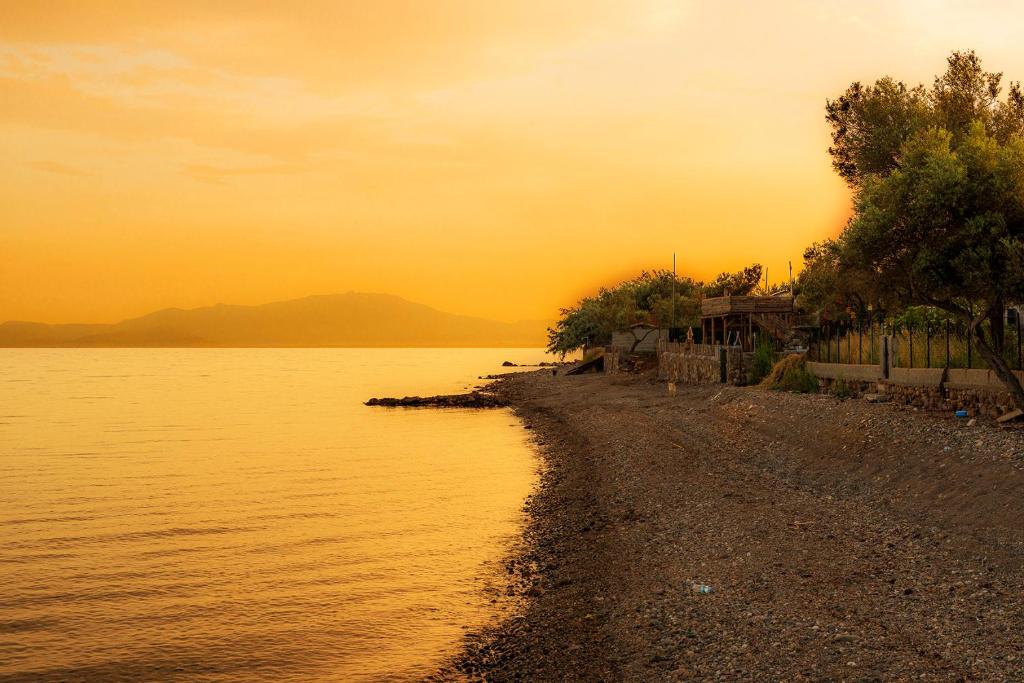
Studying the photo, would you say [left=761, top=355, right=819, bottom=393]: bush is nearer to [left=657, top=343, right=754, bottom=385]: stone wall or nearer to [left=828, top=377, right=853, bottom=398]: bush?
[left=828, top=377, right=853, bottom=398]: bush

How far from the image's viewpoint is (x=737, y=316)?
178 ft

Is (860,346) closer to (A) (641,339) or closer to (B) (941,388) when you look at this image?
(B) (941,388)

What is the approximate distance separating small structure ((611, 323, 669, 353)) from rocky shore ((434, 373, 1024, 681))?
47437 mm

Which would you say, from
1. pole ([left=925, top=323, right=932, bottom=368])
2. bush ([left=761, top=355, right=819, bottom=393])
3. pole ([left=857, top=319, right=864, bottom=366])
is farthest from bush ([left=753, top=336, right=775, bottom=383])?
pole ([left=925, top=323, right=932, bottom=368])

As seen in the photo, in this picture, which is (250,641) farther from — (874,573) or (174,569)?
(874,573)

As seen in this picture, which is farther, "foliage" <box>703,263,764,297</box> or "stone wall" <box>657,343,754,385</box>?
"foliage" <box>703,263,764,297</box>

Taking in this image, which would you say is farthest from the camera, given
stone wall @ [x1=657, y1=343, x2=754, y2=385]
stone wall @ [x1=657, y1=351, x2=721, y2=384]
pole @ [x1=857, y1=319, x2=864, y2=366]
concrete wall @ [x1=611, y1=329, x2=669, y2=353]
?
concrete wall @ [x1=611, y1=329, x2=669, y2=353]

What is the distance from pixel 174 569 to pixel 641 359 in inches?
2230

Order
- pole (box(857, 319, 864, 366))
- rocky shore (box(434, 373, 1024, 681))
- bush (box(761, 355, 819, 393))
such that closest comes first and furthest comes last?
1. rocky shore (box(434, 373, 1024, 681))
2. pole (box(857, 319, 864, 366))
3. bush (box(761, 355, 819, 393))

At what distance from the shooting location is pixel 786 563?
13.1 m

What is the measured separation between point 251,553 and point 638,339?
5963 centimetres

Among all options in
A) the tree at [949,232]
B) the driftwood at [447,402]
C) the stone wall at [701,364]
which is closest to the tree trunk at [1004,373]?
the tree at [949,232]

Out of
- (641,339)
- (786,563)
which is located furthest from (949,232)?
(641,339)

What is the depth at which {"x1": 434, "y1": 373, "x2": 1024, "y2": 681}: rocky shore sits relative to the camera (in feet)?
31.7
